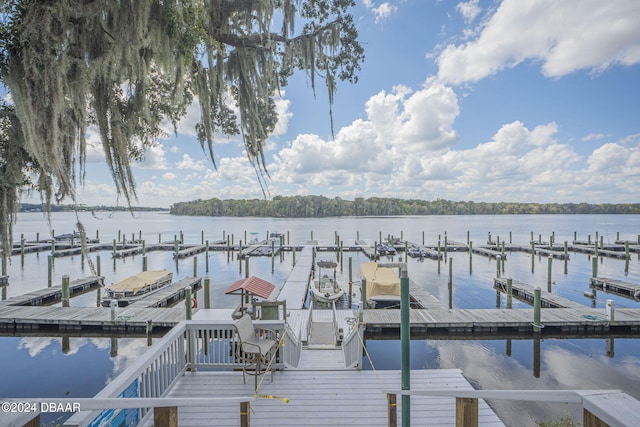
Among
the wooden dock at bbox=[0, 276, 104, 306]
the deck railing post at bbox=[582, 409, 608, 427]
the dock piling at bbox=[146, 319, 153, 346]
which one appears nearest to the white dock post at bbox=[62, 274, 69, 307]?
the wooden dock at bbox=[0, 276, 104, 306]

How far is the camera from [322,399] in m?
4.93

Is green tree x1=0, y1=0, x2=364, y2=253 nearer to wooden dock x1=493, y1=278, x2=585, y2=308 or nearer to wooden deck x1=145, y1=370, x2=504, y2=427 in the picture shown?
wooden deck x1=145, y1=370, x2=504, y2=427

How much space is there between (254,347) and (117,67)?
15.8 feet

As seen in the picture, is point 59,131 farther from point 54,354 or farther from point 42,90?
point 54,354

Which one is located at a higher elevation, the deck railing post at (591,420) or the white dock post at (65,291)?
the deck railing post at (591,420)

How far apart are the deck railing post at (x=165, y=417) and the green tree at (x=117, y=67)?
133 inches

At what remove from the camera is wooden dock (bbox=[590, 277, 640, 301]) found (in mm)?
18258

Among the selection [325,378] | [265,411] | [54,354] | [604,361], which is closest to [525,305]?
[604,361]

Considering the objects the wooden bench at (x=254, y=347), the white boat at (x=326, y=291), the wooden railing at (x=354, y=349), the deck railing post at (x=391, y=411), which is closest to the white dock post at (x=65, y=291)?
the white boat at (x=326, y=291)

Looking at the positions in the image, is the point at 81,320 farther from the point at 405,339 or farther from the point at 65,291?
the point at 405,339

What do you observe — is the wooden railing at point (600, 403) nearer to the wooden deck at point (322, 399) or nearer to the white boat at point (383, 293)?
the wooden deck at point (322, 399)

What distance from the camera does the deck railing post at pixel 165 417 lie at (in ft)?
8.84

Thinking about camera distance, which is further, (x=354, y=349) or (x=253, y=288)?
(x=253, y=288)

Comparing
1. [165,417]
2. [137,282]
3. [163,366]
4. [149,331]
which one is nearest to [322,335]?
[163,366]
